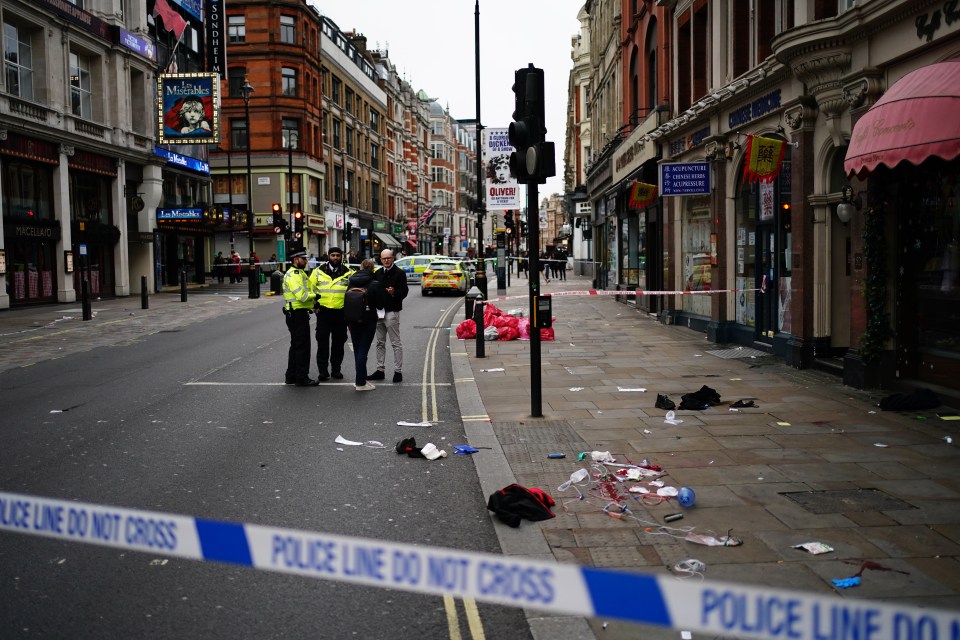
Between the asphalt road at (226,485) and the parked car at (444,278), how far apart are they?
20.4 m

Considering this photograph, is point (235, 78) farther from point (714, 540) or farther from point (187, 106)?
point (714, 540)

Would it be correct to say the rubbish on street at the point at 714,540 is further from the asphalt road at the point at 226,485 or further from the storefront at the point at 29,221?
the storefront at the point at 29,221

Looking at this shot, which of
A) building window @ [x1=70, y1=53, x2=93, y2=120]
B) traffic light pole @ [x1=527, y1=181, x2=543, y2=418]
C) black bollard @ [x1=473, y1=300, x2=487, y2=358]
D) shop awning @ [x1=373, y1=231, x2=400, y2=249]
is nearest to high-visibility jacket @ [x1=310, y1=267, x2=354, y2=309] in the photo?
black bollard @ [x1=473, y1=300, x2=487, y2=358]

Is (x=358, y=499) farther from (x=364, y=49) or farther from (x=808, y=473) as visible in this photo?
(x=364, y=49)

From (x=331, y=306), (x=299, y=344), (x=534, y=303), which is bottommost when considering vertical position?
(x=299, y=344)

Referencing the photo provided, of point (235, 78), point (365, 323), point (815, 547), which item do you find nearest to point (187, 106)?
point (235, 78)

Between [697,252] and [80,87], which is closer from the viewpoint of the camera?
[697,252]

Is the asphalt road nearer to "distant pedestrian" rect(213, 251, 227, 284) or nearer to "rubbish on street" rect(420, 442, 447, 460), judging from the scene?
"rubbish on street" rect(420, 442, 447, 460)

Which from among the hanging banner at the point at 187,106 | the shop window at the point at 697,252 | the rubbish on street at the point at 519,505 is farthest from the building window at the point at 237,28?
the rubbish on street at the point at 519,505

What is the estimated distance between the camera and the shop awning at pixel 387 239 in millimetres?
77375

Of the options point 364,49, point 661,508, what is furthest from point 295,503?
point 364,49

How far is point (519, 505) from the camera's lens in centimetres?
575

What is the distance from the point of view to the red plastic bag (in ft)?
58.2

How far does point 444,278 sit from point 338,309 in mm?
21978
